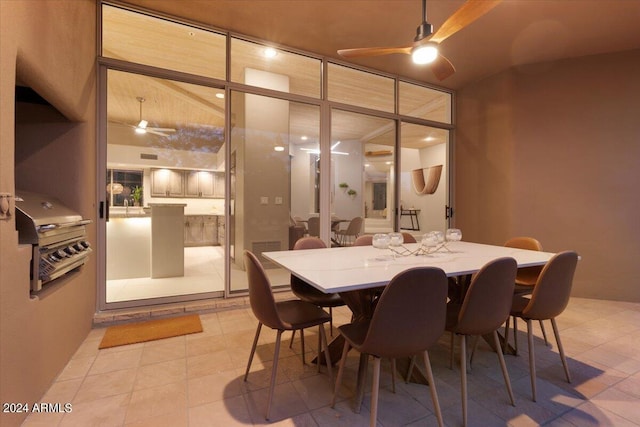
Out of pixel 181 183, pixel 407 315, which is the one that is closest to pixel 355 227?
pixel 407 315

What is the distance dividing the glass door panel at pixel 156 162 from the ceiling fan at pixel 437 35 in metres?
2.26

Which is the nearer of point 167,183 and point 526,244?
point 526,244

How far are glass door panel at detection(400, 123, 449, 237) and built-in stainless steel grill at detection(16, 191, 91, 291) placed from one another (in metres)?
4.10

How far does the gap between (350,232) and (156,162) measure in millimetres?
3731

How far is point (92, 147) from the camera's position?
272 cm

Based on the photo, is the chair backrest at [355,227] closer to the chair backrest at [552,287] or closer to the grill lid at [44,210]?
the chair backrest at [552,287]

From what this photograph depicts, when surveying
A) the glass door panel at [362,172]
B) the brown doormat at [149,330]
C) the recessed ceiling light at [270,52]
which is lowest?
the brown doormat at [149,330]

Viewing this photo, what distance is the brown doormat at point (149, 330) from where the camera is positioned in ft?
8.18

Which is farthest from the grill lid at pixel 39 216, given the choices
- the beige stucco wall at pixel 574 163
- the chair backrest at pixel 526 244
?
the beige stucco wall at pixel 574 163

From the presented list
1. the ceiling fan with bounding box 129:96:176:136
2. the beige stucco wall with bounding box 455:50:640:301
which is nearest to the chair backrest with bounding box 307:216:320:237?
the ceiling fan with bounding box 129:96:176:136

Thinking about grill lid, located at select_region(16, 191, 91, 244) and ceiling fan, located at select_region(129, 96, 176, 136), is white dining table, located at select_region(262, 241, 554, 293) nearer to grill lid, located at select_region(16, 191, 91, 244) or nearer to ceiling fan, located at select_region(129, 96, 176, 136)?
grill lid, located at select_region(16, 191, 91, 244)

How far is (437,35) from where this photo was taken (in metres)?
2.11

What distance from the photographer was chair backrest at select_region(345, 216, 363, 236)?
454 cm

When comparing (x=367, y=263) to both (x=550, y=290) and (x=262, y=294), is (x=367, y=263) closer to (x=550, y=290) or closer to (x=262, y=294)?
(x=262, y=294)
